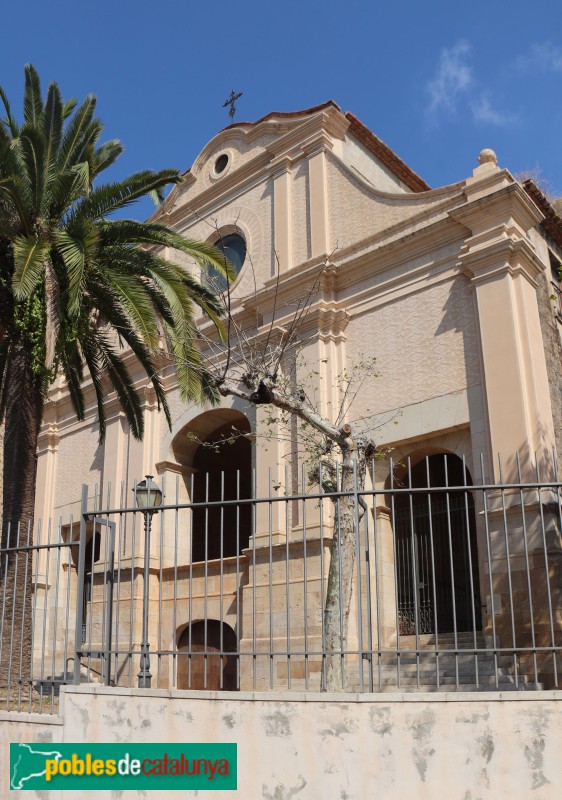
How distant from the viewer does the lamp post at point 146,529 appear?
7.35 meters

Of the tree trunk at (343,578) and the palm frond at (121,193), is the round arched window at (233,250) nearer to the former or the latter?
the palm frond at (121,193)

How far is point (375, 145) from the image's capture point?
64.6 ft

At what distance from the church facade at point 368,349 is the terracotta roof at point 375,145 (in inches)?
1.7

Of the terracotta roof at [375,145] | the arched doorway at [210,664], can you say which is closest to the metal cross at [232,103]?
the terracotta roof at [375,145]

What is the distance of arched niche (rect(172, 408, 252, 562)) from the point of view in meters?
19.1

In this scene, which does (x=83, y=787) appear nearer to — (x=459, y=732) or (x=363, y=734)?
(x=363, y=734)

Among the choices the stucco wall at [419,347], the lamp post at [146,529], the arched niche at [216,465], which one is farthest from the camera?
the arched niche at [216,465]

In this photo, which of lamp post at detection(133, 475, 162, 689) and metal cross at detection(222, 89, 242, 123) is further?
metal cross at detection(222, 89, 242, 123)

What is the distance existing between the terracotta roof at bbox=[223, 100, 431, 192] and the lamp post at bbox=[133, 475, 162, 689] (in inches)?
475

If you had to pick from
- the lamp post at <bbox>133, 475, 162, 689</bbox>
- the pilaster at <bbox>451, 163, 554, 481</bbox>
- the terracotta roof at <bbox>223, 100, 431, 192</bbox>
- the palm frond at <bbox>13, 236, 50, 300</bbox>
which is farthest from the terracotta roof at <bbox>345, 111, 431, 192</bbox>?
the lamp post at <bbox>133, 475, 162, 689</bbox>

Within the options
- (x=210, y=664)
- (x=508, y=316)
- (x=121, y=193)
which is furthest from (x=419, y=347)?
(x=210, y=664)

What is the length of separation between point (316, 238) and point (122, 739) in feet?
41.2

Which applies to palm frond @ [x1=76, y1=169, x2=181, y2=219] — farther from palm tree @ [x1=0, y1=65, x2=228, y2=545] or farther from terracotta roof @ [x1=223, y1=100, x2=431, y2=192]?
terracotta roof @ [x1=223, y1=100, x2=431, y2=192]

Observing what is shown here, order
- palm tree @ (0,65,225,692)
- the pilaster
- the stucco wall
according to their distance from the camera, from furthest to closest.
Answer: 1. the stucco wall
2. the pilaster
3. palm tree @ (0,65,225,692)
